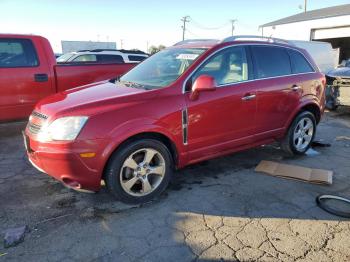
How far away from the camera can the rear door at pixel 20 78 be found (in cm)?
576

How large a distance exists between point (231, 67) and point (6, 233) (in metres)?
3.12

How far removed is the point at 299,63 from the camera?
532 centimetres

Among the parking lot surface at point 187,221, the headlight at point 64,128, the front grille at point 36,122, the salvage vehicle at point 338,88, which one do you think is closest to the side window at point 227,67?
the parking lot surface at point 187,221

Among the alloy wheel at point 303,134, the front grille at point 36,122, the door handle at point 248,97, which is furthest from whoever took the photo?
the alloy wheel at point 303,134

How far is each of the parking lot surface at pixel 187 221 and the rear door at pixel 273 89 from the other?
72 cm

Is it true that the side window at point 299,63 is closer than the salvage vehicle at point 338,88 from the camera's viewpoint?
Yes

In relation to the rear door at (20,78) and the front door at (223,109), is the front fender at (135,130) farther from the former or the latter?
the rear door at (20,78)

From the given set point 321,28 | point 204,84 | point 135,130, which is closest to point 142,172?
point 135,130

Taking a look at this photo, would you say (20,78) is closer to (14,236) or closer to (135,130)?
(135,130)

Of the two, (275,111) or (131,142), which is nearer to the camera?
(131,142)

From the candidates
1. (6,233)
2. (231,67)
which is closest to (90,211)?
(6,233)

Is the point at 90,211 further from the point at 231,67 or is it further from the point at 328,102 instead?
the point at 328,102

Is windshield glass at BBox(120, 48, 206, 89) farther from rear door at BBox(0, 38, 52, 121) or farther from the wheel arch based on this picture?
rear door at BBox(0, 38, 52, 121)

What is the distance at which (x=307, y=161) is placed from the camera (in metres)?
5.26
